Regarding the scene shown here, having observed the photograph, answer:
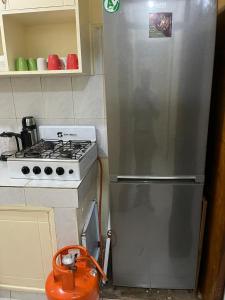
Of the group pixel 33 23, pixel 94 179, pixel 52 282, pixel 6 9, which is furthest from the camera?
pixel 94 179

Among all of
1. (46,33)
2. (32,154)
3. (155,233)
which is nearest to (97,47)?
(46,33)

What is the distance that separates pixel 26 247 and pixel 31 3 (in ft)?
4.74

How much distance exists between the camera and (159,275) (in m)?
1.55

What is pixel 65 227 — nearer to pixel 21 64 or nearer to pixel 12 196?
pixel 12 196

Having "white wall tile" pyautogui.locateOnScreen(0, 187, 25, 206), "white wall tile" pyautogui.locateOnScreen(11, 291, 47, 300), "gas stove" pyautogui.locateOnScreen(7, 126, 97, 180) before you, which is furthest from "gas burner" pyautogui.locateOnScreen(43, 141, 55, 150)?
"white wall tile" pyautogui.locateOnScreen(11, 291, 47, 300)

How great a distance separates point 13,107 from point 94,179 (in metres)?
0.85

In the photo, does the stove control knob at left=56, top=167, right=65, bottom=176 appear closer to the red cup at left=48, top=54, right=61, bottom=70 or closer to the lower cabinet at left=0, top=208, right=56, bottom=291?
the lower cabinet at left=0, top=208, right=56, bottom=291

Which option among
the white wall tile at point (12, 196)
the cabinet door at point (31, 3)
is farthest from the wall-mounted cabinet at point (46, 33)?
the white wall tile at point (12, 196)

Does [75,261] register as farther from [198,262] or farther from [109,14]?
[109,14]

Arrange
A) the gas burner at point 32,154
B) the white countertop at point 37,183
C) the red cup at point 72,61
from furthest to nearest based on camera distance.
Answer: the red cup at point 72,61
the gas burner at point 32,154
the white countertop at point 37,183

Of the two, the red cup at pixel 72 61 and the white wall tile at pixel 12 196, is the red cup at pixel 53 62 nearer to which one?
the red cup at pixel 72 61

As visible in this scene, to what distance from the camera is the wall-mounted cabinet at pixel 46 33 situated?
1.37 meters

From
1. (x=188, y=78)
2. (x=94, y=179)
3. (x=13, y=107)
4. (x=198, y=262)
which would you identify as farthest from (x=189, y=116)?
(x=13, y=107)

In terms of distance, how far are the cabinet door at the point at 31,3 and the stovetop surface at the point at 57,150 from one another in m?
0.85
